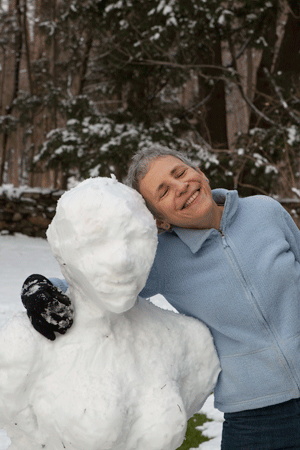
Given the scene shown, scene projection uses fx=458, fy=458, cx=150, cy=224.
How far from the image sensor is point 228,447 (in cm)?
169

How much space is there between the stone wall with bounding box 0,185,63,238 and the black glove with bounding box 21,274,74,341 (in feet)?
25.4

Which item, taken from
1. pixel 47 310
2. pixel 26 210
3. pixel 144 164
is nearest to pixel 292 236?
pixel 144 164

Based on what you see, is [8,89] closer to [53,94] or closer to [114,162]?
[53,94]

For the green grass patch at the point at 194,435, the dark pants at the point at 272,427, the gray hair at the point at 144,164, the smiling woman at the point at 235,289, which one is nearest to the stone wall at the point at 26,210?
the green grass patch at the point at 194,435

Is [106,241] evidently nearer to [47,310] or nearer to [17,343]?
[47,310]

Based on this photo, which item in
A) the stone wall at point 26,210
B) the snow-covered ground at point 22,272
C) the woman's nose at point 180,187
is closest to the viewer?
the woman's nose at point 180,187

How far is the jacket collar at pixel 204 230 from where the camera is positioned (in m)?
1.61

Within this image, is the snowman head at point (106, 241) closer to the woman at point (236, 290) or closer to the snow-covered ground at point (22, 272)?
the woman at point (236, 290)

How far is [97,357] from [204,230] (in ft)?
1.98

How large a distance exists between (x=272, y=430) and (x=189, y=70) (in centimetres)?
672

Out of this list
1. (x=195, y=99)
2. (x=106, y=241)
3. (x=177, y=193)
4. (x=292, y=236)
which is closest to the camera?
(x=106, y=241)

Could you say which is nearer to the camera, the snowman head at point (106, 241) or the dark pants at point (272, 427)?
the snowman head at point (106, 241)

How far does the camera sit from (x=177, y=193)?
1528 mm

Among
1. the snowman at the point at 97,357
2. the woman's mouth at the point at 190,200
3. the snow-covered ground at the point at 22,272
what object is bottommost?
the snow-covered ground at the point at 22,272
